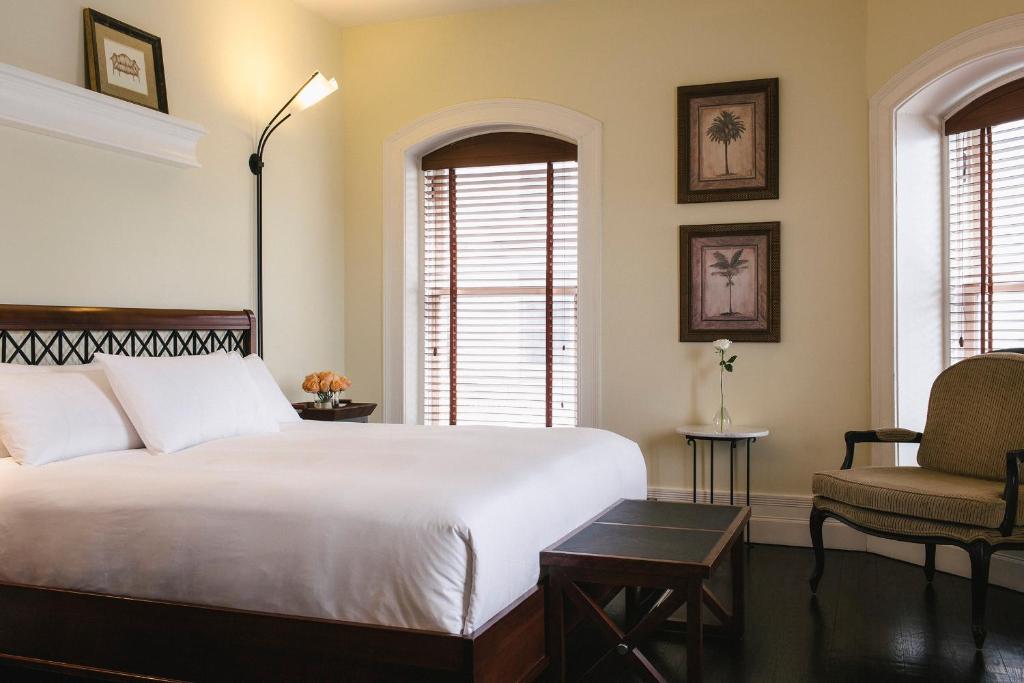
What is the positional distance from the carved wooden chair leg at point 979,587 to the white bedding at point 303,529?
1.48m

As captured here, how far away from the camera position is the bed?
2.38 m

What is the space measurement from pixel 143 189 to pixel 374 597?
2.63 meters

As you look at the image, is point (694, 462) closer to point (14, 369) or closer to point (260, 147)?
point (260, 147)

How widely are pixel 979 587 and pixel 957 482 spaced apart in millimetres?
581

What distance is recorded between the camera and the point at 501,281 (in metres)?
5.82

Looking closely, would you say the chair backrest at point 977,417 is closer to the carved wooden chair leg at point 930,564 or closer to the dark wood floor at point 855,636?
the carved wooden chair leg at point 930,564

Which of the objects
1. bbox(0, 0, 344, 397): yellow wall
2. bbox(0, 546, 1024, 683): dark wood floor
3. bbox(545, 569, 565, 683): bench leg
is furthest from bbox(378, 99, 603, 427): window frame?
bbox(545, 569, 565, 683): bench leg

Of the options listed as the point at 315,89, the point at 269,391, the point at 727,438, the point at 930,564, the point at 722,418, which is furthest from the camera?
the point at 722,418

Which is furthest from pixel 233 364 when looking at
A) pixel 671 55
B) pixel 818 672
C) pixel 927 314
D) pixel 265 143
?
pixel 927 314

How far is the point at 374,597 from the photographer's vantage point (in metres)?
2.41

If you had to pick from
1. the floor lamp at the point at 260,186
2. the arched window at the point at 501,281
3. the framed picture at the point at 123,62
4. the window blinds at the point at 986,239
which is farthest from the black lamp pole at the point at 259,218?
the window blinds at the point at 986,239

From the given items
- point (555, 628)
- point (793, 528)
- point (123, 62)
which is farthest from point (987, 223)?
point (123, 62)

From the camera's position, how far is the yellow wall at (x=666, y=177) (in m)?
4.92

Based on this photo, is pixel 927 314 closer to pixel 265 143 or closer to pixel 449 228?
pixel 449 228
